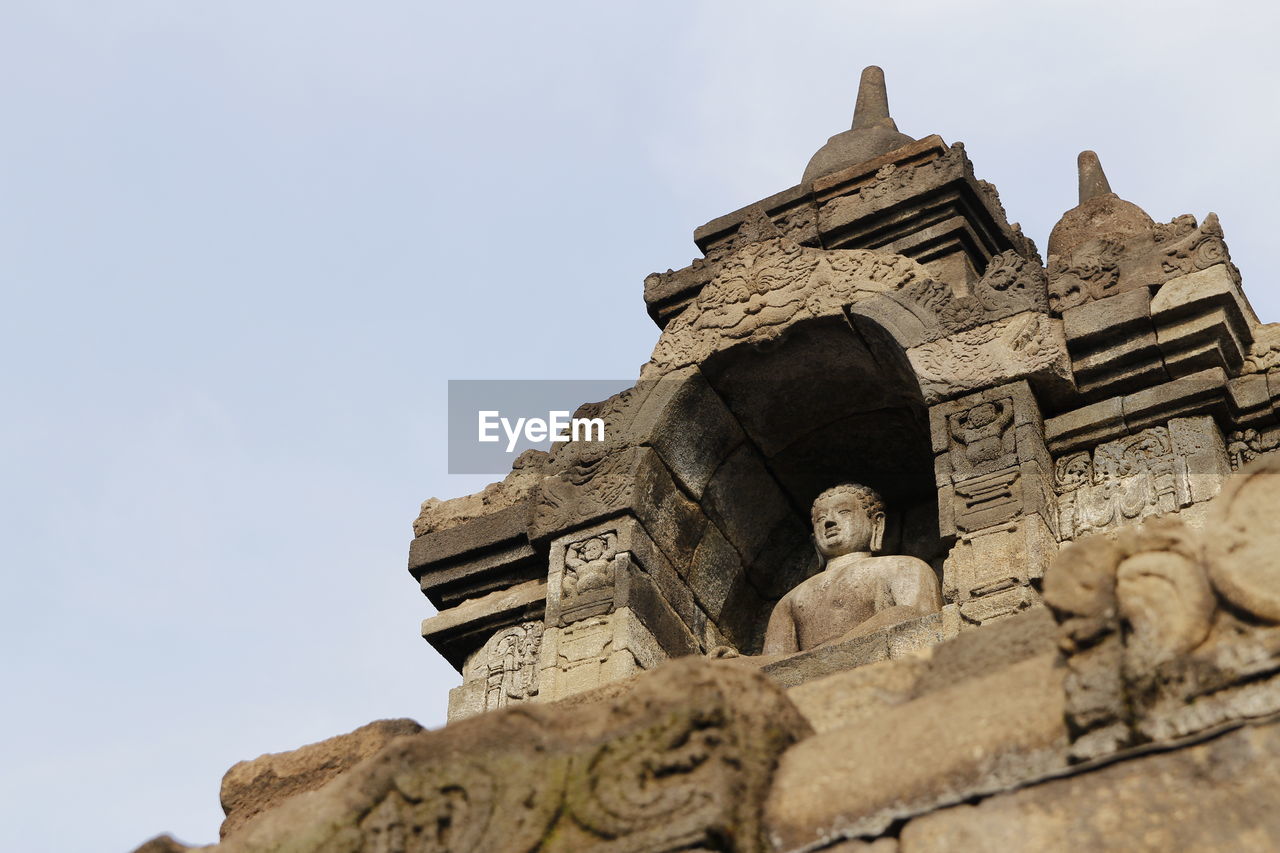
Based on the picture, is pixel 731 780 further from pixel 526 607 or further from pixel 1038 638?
pixel 526 607

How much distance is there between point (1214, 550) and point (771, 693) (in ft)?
4.68

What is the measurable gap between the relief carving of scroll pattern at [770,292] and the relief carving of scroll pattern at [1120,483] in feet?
5.76

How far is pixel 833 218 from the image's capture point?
42.8 ft

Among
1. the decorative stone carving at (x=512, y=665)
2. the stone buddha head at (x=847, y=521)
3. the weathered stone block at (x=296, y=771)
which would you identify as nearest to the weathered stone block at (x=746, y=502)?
the stone buddha head at (x=847, y=521)

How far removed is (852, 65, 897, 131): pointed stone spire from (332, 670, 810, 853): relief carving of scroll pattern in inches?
369

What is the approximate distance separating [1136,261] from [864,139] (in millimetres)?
3221

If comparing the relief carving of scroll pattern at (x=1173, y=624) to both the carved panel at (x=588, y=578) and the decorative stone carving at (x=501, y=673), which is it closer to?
the carved panel at (x=588, y=578)

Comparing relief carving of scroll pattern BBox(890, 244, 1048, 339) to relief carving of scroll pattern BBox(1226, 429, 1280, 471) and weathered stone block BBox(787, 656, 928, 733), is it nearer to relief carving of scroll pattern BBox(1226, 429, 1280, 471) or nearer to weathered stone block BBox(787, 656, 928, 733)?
relief carving of scroll pattern BBox(1226, 429, 1280, 471)

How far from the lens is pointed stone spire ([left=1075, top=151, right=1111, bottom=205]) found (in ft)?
43.4

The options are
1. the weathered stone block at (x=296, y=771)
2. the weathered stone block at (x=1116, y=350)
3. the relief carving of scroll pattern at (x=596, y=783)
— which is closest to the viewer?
the relief carving of scroll pattern at (x=596, y=783)

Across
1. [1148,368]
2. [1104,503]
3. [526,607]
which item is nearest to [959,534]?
[1104,503]

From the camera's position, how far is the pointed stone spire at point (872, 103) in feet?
48.0

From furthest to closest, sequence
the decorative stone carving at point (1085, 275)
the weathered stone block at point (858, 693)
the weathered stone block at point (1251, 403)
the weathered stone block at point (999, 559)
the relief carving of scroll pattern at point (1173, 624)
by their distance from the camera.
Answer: the decorative stone carving at point (1085, 275)
the weathered stone block at point (1251, 403)
the weathered stone block at point (999, 559)
the weathered stone block at point (858, 693)
the relief carving of scroll pattern at point (1173, 624)

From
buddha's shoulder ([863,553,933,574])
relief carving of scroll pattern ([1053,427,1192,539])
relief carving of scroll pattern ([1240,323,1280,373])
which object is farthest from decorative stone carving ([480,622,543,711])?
relief carving of scroll pattern ([1240,323,1280,373])
